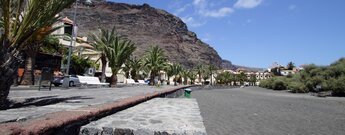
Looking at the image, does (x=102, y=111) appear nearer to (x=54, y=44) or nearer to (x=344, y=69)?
(x=54, y=44)

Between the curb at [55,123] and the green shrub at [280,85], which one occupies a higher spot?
the green shrub at [280,85]

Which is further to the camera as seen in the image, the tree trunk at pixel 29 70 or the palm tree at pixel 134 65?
the palm tree at pixel 134 65

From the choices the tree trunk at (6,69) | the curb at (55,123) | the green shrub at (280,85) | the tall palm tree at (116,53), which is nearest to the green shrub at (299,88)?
the green shrub at (280,85)

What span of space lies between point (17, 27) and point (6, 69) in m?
1.15

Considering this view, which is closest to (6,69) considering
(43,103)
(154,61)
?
(43,103)

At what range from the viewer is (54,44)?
1587 inches

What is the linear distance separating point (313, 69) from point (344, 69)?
882 cm

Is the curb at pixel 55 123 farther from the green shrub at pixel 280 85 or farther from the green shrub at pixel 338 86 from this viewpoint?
the green shrub at pixel 280 85

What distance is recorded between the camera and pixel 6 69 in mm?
6129

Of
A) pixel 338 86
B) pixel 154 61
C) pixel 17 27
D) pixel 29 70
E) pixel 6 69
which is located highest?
pixel 154 61

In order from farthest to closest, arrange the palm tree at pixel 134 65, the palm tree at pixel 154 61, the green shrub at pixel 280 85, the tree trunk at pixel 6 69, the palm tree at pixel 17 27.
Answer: the palm tree at pixel 134 65 < the green shrub at pixel 280 85 < the palm tree at pixel 154 61 < the palm tree at pixel 17 27 < the tree trunk at pixel 6 69

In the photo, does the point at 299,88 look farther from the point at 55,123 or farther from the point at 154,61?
the point at 55,123

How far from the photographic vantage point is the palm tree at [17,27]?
6.18m

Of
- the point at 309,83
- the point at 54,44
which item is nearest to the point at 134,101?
the point at 54,44
